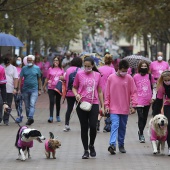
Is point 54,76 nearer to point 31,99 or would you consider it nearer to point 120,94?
point 31,99

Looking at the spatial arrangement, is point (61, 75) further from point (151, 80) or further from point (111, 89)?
point (111, 89)

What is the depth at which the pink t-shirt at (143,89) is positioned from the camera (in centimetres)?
1573

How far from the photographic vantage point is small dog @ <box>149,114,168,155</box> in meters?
13.3

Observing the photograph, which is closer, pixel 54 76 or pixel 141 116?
pixel 141 116

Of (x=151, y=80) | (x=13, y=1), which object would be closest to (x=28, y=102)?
(x=151, y=80)

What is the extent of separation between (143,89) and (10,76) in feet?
16.1

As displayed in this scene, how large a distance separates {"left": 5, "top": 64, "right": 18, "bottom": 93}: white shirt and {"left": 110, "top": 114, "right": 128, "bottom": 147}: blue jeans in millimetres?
6280

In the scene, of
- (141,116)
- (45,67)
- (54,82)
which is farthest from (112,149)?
(45,67)

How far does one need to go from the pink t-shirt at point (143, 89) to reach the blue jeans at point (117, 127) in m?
2.09

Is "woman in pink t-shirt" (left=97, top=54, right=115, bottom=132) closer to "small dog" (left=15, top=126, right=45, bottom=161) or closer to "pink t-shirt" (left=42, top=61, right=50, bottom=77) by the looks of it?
"small dog" (left=15, top=126, right=45, bottom=161)

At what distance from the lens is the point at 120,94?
13.5 metres

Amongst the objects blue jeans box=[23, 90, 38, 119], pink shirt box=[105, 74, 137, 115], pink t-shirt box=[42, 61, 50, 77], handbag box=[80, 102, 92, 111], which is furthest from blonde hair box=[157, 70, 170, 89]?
pink t-shirt box=[42, 61, 50, 77]

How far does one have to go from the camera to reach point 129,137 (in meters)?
16.8

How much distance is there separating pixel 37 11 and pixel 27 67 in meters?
13.3
